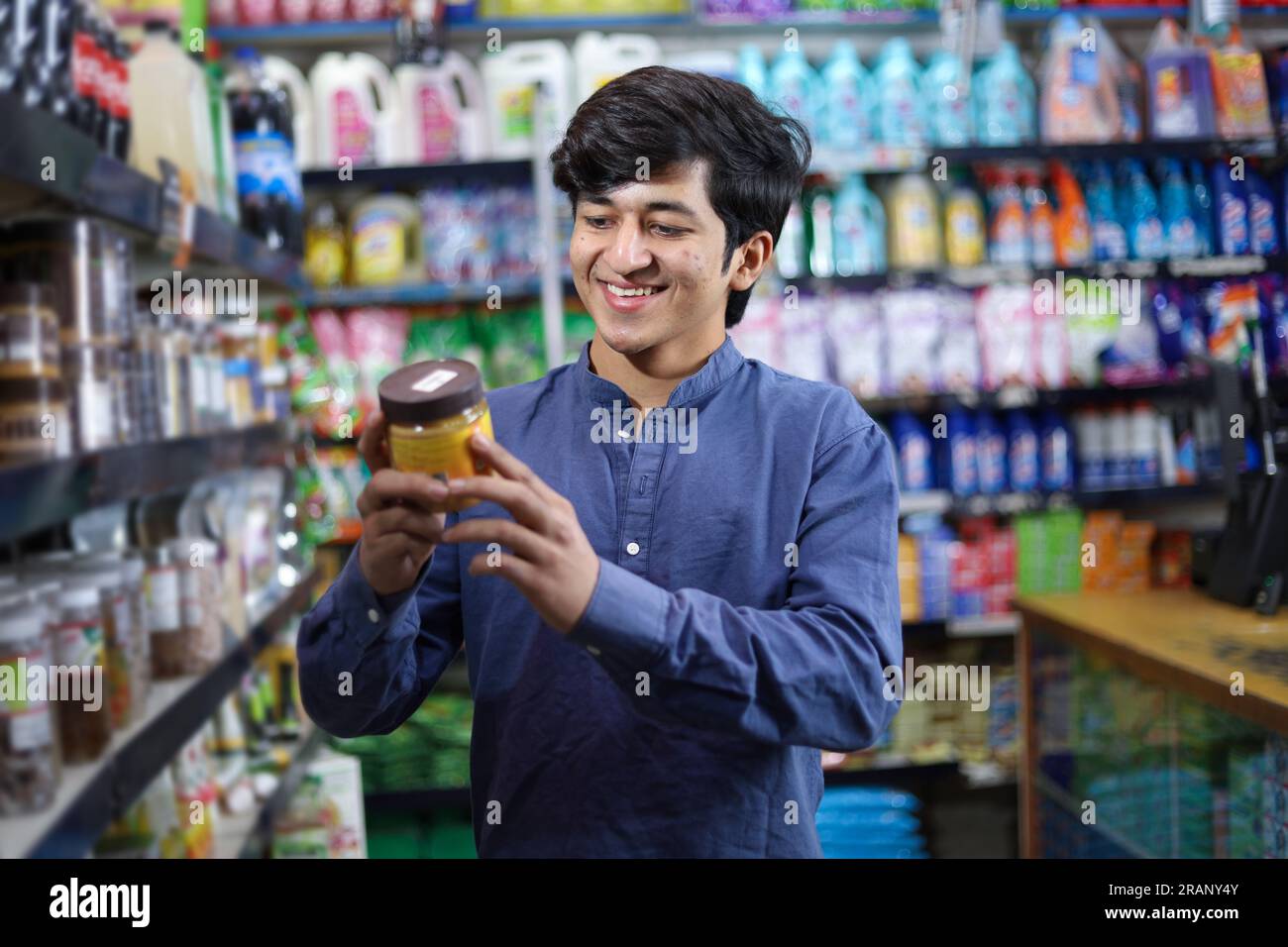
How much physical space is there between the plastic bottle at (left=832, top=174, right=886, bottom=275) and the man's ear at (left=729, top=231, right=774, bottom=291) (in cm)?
257

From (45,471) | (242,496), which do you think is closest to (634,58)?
(242,496)

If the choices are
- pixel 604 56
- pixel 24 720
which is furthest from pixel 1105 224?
pixel 24 720

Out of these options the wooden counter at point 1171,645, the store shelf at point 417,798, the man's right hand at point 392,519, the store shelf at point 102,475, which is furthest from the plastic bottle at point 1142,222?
the man's right hand at point 392,519

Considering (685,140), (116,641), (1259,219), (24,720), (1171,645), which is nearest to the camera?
(685,140)

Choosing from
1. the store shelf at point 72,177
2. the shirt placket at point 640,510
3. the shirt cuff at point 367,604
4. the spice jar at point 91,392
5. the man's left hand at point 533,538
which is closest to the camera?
the man's left hand at point 533,538

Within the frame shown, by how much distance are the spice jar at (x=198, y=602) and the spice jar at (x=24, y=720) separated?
59 cm

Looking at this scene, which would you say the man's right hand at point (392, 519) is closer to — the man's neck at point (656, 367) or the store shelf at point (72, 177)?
the man's neck at point (656, 367)

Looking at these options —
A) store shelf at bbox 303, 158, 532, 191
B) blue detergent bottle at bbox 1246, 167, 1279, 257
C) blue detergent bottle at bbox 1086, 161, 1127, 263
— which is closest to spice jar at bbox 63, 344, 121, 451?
store shelf at bbox 303, 158, 532, 191

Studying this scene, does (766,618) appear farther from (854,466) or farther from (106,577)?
(106,577)

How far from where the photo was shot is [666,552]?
1.12 metres

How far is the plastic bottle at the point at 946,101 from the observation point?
147 inches

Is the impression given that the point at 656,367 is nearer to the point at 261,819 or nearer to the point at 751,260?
the point at 751,260

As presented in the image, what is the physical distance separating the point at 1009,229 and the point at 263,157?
2268 mm

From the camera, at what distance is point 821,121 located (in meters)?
3.75
